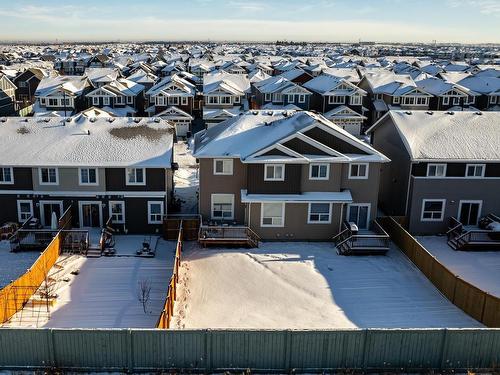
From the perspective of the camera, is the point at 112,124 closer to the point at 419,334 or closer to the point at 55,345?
the point at 55,345

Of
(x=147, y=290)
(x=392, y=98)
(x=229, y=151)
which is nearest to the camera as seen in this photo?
(x=147, y=290)

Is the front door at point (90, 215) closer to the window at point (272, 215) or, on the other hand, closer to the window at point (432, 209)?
the window at point (272, 215)

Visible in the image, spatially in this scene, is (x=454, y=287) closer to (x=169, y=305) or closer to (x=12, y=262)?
(x=169, y=305)

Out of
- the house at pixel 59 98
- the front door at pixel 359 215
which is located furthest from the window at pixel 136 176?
the house at pixel 59 98

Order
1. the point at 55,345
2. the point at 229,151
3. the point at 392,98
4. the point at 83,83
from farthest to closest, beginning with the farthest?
the point at 83,83, the point at 392,98, the point at 229,151, the point at 55,345

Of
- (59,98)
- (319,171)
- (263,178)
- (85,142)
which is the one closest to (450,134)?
(319,171)

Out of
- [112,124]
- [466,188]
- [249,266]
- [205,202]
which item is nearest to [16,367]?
[249,266]

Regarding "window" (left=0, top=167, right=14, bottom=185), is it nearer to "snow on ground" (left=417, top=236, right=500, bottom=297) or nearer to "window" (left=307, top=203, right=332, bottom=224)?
"window" (left=307, top=203, right=332, bottom=224)
